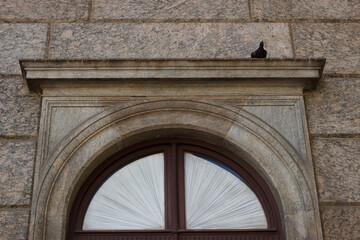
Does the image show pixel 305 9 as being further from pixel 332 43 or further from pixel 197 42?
pixel 197 42

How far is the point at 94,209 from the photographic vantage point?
4.86 meters

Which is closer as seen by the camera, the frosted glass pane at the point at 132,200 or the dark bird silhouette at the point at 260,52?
the frosted glass pane at the point at 132,200

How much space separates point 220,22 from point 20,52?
1.94 meters

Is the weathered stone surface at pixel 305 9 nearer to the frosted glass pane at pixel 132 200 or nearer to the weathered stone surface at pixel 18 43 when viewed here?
the frosted glass pane at pixel 132 200

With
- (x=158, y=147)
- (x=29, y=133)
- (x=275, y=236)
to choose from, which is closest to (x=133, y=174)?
(x=158, y=147)

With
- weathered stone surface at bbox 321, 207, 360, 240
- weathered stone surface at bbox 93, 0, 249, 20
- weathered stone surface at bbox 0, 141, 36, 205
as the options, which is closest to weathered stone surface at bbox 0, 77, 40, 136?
weathered stone surface at bbox 0, 141, 36, 205

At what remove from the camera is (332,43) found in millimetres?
5449

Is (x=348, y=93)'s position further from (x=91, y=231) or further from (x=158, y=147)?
(x=91, y=231)

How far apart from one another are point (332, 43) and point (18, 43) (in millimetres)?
3014

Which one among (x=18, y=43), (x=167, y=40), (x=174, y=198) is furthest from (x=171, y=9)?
(x=174, y=198)

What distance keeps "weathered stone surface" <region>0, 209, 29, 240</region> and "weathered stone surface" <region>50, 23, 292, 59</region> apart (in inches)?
61.2

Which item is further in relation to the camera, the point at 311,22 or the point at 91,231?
the point at 311,22

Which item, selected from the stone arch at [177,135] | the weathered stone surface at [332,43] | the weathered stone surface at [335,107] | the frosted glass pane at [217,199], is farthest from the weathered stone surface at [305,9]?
the frosted glass pane at [217,199]

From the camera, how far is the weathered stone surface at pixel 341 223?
14.7ft
